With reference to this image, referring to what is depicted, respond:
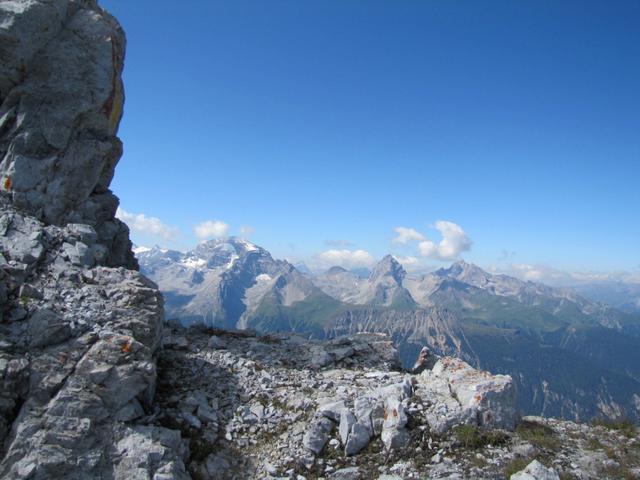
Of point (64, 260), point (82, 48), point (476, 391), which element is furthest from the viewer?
point (82, 48)

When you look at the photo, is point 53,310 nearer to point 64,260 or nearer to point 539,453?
point 64,260

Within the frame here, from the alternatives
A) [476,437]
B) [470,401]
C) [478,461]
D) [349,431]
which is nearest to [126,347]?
[349,431]

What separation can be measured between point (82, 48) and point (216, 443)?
29.6 metres

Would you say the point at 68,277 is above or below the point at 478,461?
above

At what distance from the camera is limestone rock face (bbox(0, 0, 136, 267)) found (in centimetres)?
2802

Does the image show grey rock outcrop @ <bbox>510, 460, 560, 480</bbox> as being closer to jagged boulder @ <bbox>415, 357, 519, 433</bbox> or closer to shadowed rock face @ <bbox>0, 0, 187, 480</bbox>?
jagged boulder @ <bbox>415, 357, 519, 433</bbox>

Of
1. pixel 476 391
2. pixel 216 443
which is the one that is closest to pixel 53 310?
pixel 216 443

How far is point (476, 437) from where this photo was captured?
59.2 feet

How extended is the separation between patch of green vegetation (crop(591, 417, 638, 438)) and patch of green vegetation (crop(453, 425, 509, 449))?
6.80 meters

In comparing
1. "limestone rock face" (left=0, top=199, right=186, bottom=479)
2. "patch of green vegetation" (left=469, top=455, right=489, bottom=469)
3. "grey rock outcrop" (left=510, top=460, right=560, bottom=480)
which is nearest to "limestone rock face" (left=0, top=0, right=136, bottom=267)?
"limestone rock face" (left=0, top=199, right=186, bottom=479)

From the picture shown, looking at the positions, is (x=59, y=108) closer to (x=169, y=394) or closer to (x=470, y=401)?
(x=169, y=394)

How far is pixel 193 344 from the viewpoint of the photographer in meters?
27.5

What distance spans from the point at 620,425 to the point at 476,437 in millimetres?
8880

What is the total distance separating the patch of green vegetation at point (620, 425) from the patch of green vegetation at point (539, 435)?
11.6ft
